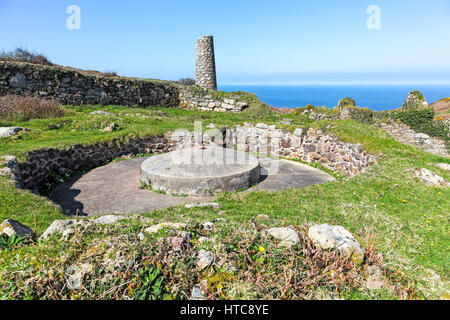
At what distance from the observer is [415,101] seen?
55.2 ft

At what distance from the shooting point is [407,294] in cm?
249

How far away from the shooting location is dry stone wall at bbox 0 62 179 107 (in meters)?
13.7

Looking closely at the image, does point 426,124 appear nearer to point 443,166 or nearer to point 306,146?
point 306,146

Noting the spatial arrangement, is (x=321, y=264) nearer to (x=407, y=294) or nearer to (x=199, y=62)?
(x=407, y=294)

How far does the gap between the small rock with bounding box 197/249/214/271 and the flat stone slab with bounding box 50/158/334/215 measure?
120 inches

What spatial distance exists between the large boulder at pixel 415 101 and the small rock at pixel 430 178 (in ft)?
42.6

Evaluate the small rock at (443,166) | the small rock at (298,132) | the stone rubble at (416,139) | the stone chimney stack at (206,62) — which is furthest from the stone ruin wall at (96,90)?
the small rock at (443,166)

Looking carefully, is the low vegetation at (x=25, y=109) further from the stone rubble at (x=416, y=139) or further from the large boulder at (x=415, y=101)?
the large boulder at (x=415, y=101)

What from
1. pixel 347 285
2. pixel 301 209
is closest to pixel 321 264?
pixel 347 285

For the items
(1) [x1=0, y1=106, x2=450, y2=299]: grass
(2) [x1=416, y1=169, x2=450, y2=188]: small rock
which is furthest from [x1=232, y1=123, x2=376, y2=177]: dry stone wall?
(2) [x1=416, y1=169, x2=450, y2=188]: small rock

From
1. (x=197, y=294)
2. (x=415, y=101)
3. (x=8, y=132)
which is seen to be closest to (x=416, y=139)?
(x=415, y=101)

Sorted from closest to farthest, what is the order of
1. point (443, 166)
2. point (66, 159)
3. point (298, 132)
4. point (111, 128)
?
point (443, 166), point (66, 159), point (298, 132), point (111, 128)

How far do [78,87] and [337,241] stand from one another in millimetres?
16333
